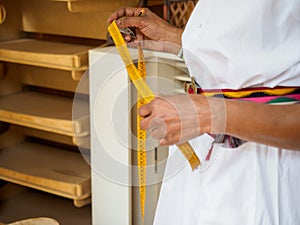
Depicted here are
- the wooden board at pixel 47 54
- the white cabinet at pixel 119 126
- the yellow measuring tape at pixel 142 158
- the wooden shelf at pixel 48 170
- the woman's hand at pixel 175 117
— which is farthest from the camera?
the wooden shelf at pixel 48 170

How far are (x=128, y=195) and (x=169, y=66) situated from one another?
394 mm

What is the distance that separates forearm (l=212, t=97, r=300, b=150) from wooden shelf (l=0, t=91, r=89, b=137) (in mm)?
817

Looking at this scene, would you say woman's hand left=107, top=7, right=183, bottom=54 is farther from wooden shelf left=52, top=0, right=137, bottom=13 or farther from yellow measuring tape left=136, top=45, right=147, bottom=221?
wooden shelf left=52, top=0, right=137, bottom=13

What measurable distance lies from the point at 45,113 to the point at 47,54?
0.68 feet

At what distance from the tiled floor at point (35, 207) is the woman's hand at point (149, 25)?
92 centimetres

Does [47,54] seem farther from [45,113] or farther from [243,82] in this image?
[243,82]

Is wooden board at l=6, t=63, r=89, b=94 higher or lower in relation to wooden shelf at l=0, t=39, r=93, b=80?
lower

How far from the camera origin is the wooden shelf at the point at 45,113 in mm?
1515

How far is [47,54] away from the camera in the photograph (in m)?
1.52

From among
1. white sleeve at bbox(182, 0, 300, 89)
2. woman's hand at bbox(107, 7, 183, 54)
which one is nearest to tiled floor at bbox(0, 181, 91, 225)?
woman's hand at bbox(107, 7, 183, 54)

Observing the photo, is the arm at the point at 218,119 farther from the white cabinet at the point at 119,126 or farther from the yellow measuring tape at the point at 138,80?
the white cabinet at the point at 119,126

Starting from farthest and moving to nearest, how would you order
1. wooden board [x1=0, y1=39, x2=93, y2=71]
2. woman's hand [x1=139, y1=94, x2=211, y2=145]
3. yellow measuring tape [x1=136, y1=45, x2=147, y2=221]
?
1. wooden board [x1=0, y1=39, x2=93, y2=71]
2. yellow measuring tape [x1=136, y1=45, x2=147, y2=221]
3. woman's hand [x1=139, y1=94, x2=211, y2=145]

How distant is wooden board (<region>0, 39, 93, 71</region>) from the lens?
4.83 ft

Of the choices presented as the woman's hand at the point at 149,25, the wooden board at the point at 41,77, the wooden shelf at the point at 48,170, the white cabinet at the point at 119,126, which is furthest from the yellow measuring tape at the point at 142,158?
the wooden board at the point at 41,77
